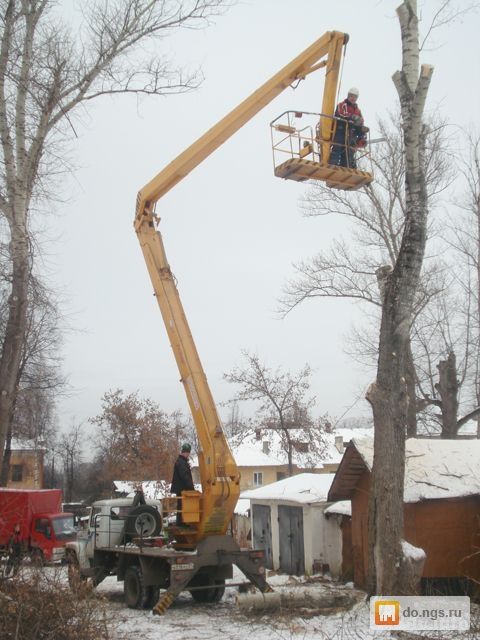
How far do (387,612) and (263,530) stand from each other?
12.9m

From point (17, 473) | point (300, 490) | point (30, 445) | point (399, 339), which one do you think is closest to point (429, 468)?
point (399, 339)

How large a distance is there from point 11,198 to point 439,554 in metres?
11.7

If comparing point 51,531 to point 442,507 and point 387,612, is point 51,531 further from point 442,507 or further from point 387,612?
point 387,612

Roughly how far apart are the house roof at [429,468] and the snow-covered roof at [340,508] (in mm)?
1354

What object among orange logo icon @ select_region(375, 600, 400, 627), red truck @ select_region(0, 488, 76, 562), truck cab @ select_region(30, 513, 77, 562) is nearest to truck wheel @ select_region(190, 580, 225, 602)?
orange logo icon @ select_region(375, 600, 400, 627)

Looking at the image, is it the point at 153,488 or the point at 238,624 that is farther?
the point at 153,488

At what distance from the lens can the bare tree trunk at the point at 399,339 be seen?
11.3 m

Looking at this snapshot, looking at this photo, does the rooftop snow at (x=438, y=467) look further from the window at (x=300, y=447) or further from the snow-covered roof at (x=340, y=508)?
the window at (x=300, y=447)

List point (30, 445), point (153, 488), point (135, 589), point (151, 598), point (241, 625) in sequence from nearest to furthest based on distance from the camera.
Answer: point (241, 625), point (151, 598), point (135, 589), point (153, 488), point (30, 445)

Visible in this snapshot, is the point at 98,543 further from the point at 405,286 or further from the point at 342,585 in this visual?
the point at 405,286

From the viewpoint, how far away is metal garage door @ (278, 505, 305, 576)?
20.1 meters

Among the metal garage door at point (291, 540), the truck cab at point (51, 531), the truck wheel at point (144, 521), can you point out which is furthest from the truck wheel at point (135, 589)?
the truck cab at point (51, 531)

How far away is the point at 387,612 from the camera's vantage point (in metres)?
10.1

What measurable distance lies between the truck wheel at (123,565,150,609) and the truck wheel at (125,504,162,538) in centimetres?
105
